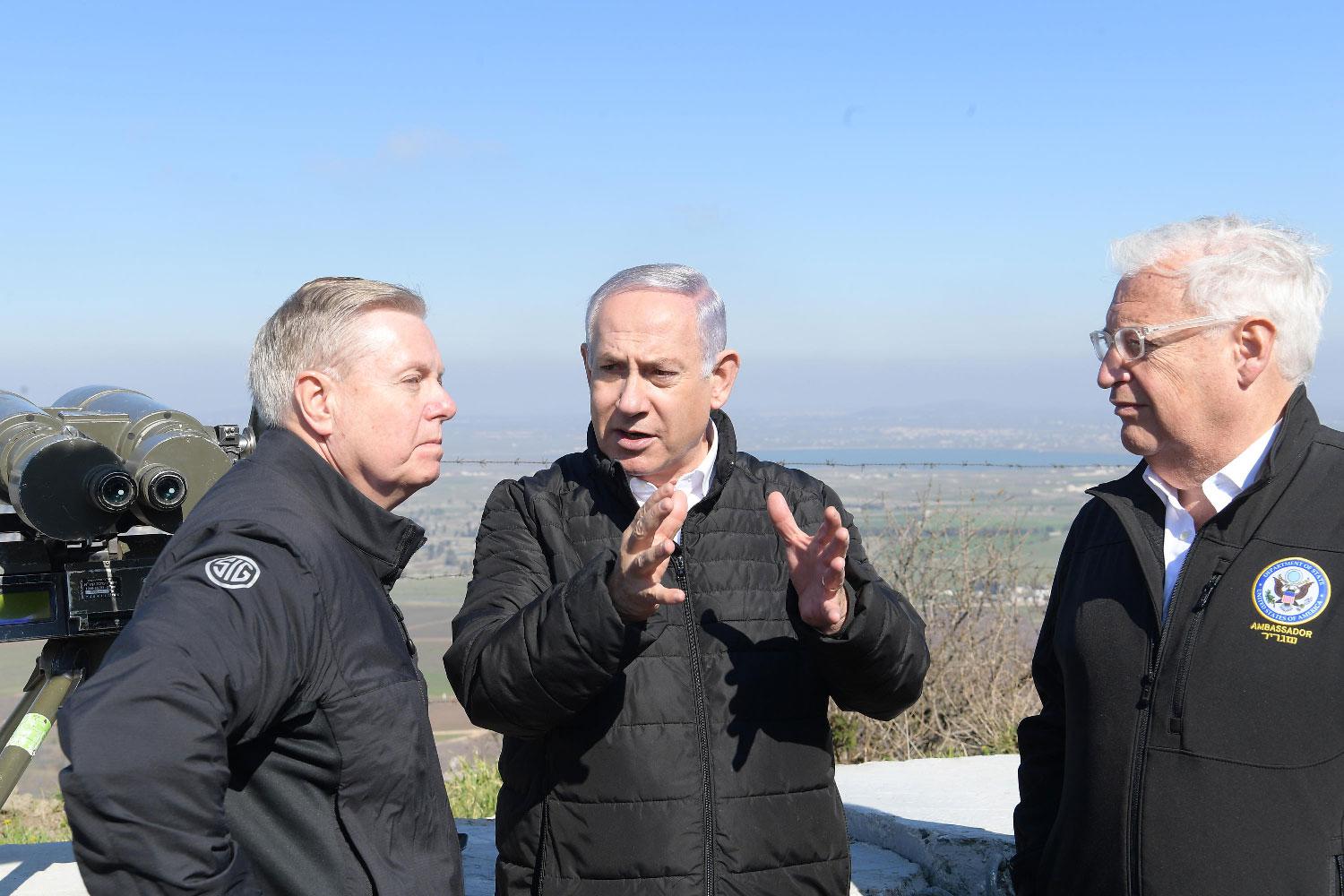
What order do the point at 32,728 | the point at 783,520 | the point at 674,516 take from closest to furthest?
1. the point at 674,516
2. the point at 783,520
3. the point at 32,728

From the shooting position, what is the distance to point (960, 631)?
7.64 metres

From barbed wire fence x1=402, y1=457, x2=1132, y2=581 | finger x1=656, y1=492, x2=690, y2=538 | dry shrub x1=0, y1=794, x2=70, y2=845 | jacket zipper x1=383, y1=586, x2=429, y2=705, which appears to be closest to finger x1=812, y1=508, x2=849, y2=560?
finger x1=656, y1=492, x2=690, y2=538

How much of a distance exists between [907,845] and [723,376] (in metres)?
2.30

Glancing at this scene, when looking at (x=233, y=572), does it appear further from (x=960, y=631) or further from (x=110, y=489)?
(x=960, y=631)

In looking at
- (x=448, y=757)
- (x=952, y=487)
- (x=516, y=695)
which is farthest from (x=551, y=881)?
(x=952, y=487)

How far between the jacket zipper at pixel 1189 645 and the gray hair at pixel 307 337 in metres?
1.57

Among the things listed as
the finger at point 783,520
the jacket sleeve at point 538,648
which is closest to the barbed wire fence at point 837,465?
the jacket sleeve at point 538,648

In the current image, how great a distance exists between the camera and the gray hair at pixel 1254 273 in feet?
7.70

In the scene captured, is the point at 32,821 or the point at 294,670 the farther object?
the point at 32,821

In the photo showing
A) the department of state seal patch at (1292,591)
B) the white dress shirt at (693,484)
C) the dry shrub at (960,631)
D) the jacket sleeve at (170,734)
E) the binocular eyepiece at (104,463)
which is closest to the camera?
the jacket sleeve at (170,734)

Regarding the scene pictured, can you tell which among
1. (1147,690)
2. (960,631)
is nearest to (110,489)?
(1147,690)

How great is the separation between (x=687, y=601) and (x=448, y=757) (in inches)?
241

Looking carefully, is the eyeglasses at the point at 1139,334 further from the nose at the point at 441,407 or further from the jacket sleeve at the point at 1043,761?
the nose at the point at 441,407

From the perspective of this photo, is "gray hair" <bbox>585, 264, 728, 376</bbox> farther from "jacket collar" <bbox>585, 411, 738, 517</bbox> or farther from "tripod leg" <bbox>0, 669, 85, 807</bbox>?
"tripod leg" <bbox>0, 669, 85, 807</bbox>
